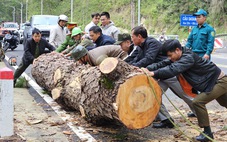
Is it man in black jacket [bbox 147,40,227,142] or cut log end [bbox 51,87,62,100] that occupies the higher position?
man in black jacket [bbox 147,40,227,142]

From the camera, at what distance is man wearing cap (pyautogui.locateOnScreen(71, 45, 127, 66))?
19.7ft

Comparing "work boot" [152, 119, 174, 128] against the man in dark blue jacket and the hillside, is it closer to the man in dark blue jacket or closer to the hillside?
the man in dark blue jacket

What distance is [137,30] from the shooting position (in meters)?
5.57

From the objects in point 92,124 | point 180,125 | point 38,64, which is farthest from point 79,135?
point 38,64

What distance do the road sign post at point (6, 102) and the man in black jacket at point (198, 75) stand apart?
187 cm

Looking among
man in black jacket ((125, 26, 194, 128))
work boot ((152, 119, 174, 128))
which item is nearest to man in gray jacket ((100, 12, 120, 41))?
man in black jacket ((125, 26, 194, 128))

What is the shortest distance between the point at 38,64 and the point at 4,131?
374cm

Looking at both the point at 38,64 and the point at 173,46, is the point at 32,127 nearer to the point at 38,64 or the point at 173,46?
the point at 173,46

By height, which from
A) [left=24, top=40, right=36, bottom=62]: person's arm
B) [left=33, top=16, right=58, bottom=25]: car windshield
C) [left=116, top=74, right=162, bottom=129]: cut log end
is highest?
[left=33, top=16, right=58, bottom=25]: car windshield

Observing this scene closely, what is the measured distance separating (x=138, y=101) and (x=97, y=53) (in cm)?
146

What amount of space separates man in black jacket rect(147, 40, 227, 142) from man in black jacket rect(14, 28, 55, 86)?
468 cm

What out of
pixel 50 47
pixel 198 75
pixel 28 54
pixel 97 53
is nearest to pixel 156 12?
pixel 50 47

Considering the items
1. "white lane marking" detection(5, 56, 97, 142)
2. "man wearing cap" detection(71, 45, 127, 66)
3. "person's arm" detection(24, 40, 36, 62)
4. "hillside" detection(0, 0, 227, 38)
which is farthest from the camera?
"hillside" detection(0, 0, 227, 38)

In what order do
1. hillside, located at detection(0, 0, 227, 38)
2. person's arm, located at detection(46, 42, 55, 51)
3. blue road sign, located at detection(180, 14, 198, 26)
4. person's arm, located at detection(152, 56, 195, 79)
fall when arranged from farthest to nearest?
hillside, located at detection(0, 0, 227, 38) < blue road sign, located at detection(180, 14, 198, 26) < person's arm, located at detection(46, 42, 55, 51) < person's arm, located at detection(152, 56, 195, 79)
